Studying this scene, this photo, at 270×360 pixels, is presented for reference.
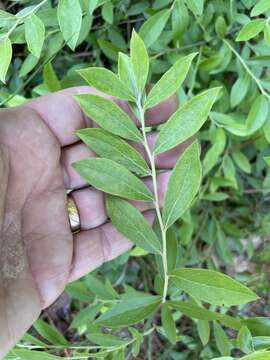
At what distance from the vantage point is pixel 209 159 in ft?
4.01

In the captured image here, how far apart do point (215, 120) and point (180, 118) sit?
416 millimetres

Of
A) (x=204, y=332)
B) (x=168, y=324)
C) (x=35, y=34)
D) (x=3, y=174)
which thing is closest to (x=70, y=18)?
(x=35, y=34)

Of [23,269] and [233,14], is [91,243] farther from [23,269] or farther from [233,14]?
[233,14]

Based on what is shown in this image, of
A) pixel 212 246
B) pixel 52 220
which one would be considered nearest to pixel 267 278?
pixel 212 246

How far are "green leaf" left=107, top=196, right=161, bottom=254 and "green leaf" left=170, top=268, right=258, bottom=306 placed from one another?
0.22 feet

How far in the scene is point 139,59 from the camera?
790 mm

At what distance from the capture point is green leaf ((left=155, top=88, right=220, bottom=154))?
785mm

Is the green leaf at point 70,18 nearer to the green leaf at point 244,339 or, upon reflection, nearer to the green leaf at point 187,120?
the green leaf at point 187,120

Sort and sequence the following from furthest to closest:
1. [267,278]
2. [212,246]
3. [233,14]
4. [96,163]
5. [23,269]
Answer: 1. [212,246]
2. [267,278]
3. [233,14]
4. [23,269]
5. [96,163]

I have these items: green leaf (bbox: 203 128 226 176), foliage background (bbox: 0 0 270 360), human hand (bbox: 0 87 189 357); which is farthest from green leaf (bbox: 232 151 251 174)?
human hand (bbox: 0 87 189 357)

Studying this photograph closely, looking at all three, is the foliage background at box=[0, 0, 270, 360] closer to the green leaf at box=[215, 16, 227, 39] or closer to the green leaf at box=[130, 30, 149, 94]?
the green leaf at box=[215, 16, 227, 39]

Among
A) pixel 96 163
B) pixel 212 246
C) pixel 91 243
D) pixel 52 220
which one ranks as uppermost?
pixel 96 163

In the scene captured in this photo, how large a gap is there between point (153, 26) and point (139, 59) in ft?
0.96

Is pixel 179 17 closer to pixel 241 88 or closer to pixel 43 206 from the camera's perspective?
pixel 241 88
